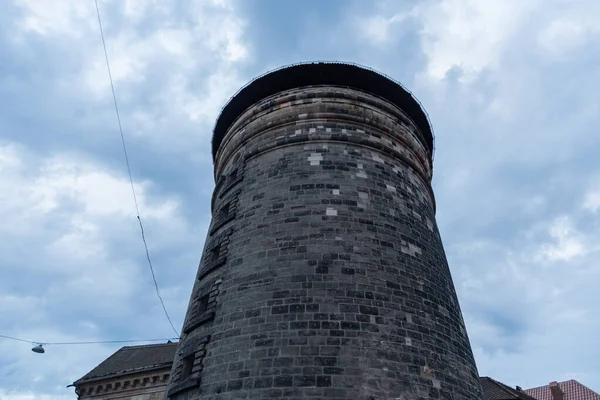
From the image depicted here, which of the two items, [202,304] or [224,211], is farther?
[224,211]

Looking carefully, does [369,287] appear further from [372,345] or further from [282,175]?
[282,175]

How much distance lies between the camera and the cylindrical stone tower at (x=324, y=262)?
7.66 metres

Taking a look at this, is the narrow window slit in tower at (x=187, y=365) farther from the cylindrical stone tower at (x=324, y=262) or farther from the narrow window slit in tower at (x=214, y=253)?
the narrow window slit in tower at (x=214, y=253)

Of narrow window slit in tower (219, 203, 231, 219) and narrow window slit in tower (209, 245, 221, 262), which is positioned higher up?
narrow window slit in tower (219, 203, 231, 219)

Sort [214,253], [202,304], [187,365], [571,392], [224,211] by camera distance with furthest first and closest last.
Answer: [571,392], [224,211], [214,253], [202,304], [187,365]

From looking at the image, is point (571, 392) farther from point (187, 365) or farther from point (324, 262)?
point (187, 365)

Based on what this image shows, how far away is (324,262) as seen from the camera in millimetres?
8727

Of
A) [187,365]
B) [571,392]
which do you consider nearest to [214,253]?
[187,365]

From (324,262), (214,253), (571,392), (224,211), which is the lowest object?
(324,262)

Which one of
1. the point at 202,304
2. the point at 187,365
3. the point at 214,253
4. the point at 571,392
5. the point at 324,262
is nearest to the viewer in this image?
the point at 324,262

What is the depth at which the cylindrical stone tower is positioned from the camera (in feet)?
25.1

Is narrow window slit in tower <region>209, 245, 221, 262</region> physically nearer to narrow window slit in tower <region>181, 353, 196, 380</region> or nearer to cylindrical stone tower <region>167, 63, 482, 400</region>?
cylindrical stone tower <region>167, 63, 482, 400</region>

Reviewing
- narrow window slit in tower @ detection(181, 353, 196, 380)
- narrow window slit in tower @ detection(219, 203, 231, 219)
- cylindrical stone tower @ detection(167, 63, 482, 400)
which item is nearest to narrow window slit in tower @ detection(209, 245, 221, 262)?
cylindrical stone tower @ detection(167, 63, 482, 400)

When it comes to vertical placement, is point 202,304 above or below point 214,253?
below
